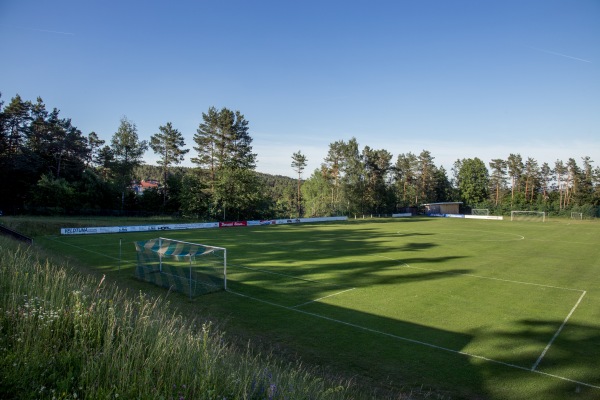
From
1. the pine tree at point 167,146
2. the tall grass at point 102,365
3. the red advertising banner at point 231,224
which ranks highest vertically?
the pine tree at point 167,146

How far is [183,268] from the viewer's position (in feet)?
61.7

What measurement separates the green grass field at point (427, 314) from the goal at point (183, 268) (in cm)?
73

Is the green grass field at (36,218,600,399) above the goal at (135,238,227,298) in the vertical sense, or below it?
below

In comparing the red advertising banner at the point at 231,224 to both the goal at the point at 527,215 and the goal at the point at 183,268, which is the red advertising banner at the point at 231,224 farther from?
the goal at the point at 527,215

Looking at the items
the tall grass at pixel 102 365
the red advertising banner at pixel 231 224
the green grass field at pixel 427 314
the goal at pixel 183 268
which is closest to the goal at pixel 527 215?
the green grass field at pixel 427 314

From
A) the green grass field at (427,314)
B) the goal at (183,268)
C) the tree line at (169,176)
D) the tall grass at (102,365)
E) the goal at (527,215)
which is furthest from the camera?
the goal at (527,215)

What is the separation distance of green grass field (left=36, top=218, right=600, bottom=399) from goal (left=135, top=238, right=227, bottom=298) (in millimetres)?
725

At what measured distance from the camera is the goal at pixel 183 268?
16234 mm

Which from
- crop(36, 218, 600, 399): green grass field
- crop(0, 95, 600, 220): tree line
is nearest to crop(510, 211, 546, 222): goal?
crop(0, 95, 600, 220): tree line

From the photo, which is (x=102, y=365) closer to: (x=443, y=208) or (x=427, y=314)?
(x=427, y=314)

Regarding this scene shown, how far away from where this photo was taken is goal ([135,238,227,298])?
16.2 meters

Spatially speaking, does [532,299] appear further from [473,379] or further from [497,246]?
[497,246]

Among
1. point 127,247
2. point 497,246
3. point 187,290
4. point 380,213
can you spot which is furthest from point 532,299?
point 380,213

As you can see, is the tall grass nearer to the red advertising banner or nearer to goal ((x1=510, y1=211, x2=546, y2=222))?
the red advertising banner
